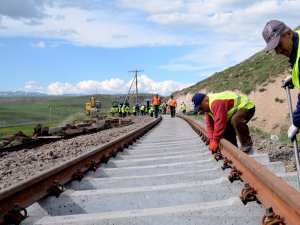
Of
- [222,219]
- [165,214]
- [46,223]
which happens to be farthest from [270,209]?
[46,223]

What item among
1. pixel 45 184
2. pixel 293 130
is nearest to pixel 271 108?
pixel 293 130

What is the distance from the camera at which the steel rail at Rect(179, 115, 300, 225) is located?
2604 mm

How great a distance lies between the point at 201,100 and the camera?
249 inches

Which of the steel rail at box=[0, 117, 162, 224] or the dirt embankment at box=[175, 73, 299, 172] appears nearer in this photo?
the steel rail at box=[0, 117, 162, 224]

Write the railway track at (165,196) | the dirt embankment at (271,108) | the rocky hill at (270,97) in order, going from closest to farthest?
1. the railway track at (165,196)
2. the dirt embankment at (271,108)
3. the rocky hill at (270,97)

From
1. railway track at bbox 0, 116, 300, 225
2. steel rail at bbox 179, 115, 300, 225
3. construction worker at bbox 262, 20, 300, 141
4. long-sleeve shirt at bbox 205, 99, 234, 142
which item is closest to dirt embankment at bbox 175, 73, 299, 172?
long-sleeve shirt at bbox 205, 99, 234, 142

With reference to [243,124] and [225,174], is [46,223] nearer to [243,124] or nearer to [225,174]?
[225,174]

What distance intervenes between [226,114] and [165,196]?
2.63 meters

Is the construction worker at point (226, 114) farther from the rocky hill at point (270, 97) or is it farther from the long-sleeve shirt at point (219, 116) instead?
the rocky hill at point (270, 97)

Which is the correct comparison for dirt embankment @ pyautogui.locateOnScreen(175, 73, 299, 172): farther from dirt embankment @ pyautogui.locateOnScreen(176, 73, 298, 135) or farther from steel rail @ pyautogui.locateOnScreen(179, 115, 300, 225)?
steel rail @ pyautogui.locateOnScreen(179, 115, 300, 225)

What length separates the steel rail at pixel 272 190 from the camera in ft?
8.54

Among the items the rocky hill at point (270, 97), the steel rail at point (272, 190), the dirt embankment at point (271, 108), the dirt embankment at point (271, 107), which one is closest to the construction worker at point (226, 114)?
the steel rail at point (272, 190)

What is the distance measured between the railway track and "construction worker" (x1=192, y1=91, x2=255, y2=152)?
0.96 feet

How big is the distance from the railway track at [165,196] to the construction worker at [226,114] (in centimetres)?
29
